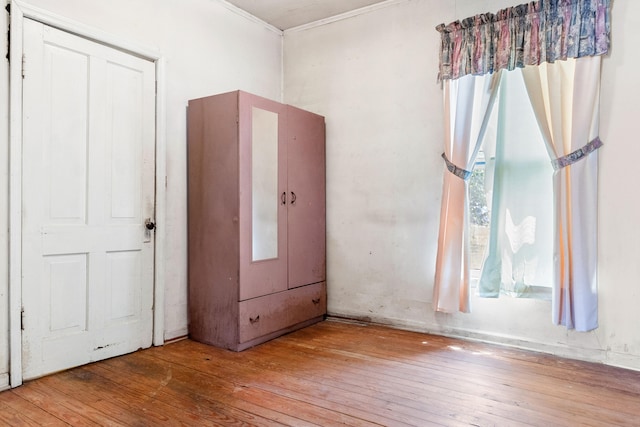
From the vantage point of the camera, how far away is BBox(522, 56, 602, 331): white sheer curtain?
2.78m

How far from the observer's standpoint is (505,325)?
3.17 m

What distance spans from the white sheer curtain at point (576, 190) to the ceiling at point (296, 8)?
1.82m

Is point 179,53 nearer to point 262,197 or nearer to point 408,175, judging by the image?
point 262,197

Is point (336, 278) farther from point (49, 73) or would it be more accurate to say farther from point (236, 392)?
point (49, 73)

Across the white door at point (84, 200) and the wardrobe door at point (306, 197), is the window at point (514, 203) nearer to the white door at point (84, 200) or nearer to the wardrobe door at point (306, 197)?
the wardrobe door at point (306, 197)

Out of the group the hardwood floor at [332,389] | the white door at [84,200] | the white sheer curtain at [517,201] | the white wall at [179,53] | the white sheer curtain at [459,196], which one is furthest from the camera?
the white sheer curtain at [459,196]

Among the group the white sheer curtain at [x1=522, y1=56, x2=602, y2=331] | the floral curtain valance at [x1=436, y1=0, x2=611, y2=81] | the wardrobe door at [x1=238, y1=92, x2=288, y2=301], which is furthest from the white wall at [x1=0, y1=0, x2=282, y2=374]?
the white sheer curtain at [x1=522, y1=56, x2=602, y2=331]

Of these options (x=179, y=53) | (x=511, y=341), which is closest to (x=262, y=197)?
(x=179, y=53)

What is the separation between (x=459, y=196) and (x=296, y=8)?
2.25m

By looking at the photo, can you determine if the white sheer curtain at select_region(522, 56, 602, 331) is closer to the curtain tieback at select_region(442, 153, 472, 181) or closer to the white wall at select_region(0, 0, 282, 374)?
the curtain tieback at select_region(442, 153, 472, 181)

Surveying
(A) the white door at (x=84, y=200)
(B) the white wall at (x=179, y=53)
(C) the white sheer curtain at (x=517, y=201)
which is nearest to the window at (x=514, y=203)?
(C) the white sheer curtain at (x=517, y=201)

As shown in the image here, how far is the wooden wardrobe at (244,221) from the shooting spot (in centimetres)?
308

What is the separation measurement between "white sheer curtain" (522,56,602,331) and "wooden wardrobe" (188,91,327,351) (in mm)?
1977

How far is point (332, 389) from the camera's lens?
2373 mm
